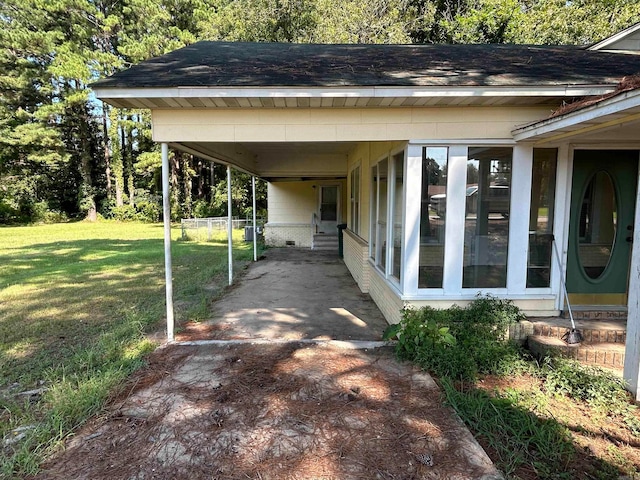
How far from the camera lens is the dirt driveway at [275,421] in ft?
7.70

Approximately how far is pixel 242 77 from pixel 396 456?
3.88 m

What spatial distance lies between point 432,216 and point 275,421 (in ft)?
9.35

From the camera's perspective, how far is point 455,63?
16.1 ft

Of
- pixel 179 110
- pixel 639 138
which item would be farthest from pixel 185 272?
pixel 639 138

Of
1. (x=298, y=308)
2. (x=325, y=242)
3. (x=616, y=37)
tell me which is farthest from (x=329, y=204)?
(x=616, y=37)

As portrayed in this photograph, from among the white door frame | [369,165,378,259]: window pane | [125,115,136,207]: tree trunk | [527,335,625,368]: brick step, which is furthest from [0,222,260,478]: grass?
[125,115,136,207]: tree trunk

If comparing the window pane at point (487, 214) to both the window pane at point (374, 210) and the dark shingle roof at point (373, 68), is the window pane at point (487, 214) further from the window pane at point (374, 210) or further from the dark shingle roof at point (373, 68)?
the window pane at point (374, 210)

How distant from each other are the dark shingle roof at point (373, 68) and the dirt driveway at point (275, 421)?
2.88m

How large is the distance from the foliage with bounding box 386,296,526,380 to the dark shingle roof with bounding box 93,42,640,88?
248 cm

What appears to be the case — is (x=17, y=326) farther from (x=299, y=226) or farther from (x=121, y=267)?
(x=299, y=226)

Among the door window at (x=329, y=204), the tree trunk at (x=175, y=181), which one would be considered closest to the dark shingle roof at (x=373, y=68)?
the door window at (x=329, y=204)

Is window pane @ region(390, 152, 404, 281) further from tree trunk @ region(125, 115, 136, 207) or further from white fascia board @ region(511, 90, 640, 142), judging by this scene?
tree trunk @ region(125, 115, 136, 207)

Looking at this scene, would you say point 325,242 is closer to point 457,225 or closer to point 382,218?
point 382,218

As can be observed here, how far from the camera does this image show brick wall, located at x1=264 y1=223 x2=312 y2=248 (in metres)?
14.5
